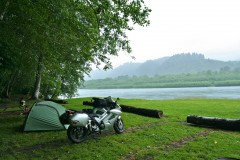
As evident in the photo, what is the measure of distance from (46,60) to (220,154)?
46.3 feet

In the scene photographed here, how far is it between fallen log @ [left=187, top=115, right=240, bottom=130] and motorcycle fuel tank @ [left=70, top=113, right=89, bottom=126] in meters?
7.68

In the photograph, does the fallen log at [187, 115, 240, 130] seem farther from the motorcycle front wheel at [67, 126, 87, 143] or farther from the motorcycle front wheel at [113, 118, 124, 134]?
the motorcycle front wheel at [67, 126, 87, 143]

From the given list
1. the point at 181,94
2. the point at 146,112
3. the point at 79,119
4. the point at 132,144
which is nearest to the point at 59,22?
the point at 79,119

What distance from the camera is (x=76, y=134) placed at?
36.2ft

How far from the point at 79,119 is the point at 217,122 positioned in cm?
848

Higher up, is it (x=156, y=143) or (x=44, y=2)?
(x=44, y=2)

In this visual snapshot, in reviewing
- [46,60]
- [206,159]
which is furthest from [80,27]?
[206,159]

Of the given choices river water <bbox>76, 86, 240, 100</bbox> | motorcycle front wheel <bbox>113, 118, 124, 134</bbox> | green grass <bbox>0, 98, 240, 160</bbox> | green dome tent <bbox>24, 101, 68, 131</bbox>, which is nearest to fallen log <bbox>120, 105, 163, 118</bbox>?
green grass <bbox>0, 98, 240, 160</bbox>

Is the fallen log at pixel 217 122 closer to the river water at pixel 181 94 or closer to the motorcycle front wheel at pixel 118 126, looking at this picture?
the motorcycle front wheel at pixel 118 126

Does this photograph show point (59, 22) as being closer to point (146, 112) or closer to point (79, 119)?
point (79, 119)

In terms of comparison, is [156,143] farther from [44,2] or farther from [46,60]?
[46,60]

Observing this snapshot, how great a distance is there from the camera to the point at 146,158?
29.3ft

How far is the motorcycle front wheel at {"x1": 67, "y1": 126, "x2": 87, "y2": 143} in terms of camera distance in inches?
423

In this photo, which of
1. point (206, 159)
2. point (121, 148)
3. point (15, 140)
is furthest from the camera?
point (15, 140)
